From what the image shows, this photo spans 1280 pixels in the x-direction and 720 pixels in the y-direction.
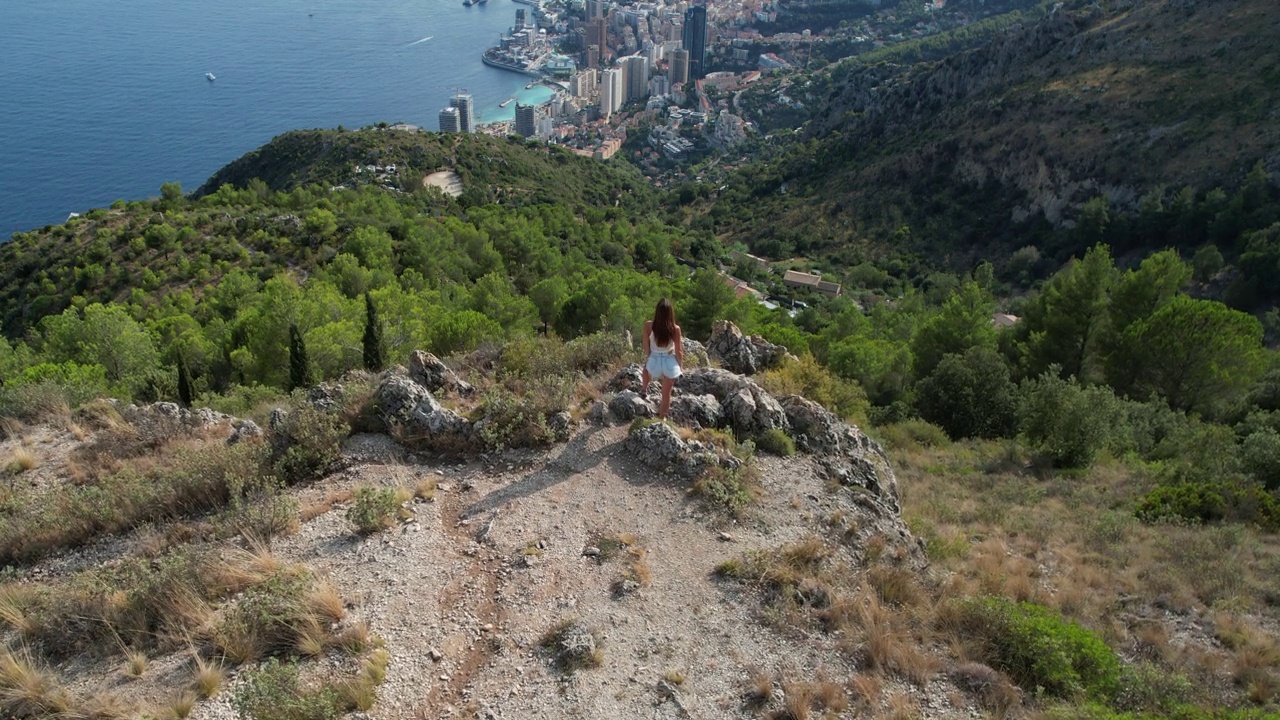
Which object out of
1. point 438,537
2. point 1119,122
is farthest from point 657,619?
point 1119,122

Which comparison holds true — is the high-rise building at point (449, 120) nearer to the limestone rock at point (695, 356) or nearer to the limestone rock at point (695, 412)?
the limestone rock at point (695, 356)

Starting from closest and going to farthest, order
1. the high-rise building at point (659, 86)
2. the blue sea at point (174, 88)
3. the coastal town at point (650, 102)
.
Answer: the blue sea at point (174, 88)
the coastal town at point (650, 102)
the high-rise building at point (659, 86)

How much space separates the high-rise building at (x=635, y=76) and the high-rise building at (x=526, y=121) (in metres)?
50.0

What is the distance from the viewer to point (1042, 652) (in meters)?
7.23

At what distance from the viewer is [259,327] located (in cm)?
2295

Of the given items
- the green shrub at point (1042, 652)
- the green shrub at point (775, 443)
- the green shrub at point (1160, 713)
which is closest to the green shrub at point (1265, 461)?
the green shrub at point (1160, 713)

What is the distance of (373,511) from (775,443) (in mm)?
6094

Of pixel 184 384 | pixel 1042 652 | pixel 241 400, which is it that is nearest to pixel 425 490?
pixel 1042 652

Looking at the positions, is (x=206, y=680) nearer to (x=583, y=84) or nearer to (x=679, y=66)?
(x=583, y=84)

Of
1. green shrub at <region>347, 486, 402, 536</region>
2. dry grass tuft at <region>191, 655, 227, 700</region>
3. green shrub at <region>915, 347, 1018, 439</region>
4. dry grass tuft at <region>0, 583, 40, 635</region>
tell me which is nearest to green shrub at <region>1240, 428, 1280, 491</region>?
green shrub at <region>915, 347, 1018, 439</region>

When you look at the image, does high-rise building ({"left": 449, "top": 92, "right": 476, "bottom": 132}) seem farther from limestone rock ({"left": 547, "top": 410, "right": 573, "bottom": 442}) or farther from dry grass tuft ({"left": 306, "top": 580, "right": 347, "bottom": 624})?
dry grass tuft ({"left": 306, "top": 580, "right": 347, "bottom": 624})

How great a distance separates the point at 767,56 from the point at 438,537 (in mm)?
207364

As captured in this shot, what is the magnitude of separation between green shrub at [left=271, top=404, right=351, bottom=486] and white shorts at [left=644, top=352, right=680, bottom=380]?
4577mm

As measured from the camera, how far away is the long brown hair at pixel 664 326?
31.8ft
